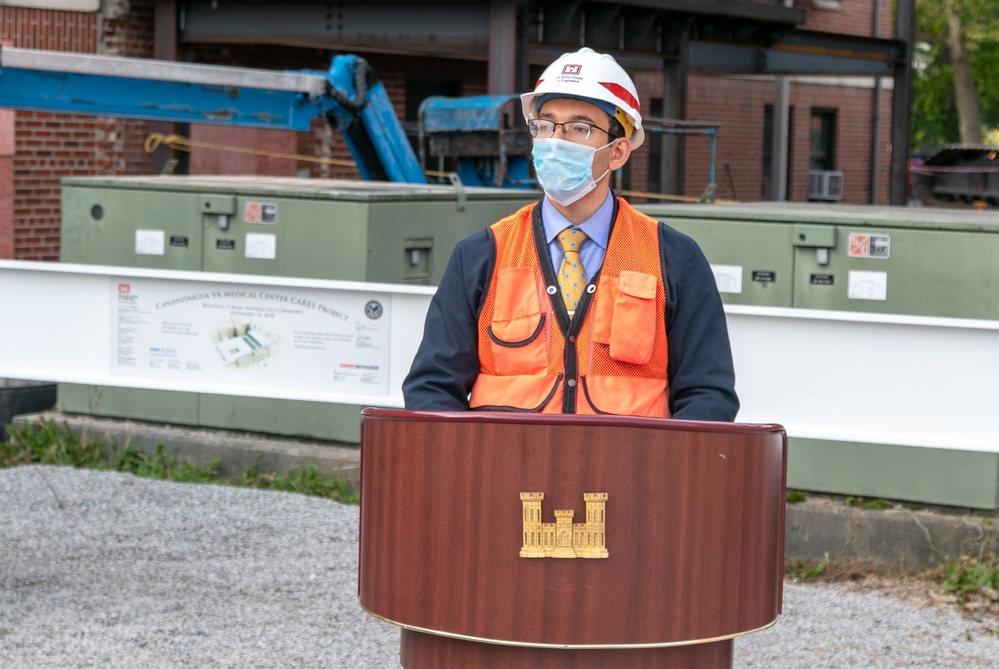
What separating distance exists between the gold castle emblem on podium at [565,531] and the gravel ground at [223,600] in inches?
104

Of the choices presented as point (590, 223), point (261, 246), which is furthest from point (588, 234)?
point (261, 246)

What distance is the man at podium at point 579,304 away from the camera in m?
2.95

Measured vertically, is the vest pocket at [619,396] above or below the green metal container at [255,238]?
below

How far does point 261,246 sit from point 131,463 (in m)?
1.33

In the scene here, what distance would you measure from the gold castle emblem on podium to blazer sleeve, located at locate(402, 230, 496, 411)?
584mm

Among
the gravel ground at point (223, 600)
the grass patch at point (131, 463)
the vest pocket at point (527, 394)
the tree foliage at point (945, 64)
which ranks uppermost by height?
the tree foliage at point (945, 64)

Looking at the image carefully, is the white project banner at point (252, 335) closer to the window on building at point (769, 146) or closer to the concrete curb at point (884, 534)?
the concrete curb at point (884, 534)

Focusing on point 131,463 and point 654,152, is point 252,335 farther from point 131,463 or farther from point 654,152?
point 654,152

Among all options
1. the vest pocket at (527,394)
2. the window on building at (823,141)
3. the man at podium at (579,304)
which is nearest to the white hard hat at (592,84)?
the man at podium at (579,304)

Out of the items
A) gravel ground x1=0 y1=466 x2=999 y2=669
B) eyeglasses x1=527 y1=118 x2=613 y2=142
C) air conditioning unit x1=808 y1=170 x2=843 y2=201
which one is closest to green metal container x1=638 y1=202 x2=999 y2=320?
gravel ground x1=0 y1=466 x2=999 y2=669

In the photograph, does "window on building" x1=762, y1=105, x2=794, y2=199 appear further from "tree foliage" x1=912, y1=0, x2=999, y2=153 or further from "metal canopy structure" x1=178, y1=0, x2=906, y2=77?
"tree foliage" x1=912, y1=0, x2=999, y2=153

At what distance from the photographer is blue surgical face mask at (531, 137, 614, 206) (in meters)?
2.98

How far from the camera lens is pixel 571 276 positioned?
3023mm

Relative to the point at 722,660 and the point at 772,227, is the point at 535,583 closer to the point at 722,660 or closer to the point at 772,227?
the point at 722,660
